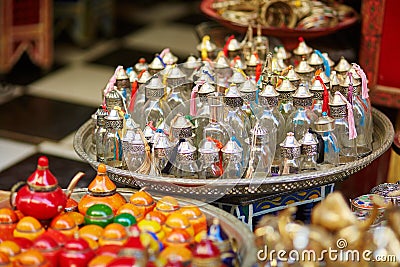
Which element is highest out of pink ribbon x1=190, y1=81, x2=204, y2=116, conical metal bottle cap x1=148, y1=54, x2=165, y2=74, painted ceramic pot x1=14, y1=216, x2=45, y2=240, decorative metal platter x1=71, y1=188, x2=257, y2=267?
conical metal bottle cap x1=148, y1=54, x2=165, y2=74

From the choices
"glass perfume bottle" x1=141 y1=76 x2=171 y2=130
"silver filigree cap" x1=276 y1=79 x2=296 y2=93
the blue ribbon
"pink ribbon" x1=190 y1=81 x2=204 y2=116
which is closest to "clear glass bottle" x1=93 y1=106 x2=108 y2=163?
"glass perfume bottle" x1=141 y1=76 x2=171 y2=130

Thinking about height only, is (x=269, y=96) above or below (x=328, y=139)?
above

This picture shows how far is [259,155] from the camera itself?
6.56 feet

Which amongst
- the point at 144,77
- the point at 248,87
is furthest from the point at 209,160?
the point at 144,77

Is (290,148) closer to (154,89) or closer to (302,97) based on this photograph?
(302,97)

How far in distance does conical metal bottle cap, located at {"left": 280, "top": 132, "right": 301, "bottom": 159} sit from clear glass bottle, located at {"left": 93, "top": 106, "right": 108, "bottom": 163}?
49 centimetres

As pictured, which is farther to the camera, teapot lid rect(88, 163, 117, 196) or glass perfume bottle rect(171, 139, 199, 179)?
glass perfume bottle rect(171, 139, 199, 179)

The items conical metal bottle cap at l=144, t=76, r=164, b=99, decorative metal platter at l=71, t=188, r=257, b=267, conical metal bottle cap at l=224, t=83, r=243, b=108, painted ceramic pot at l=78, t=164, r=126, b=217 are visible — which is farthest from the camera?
conical metal bottle cap at l=144, t=76, r=164, b=99

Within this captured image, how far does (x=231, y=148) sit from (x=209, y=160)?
6cm

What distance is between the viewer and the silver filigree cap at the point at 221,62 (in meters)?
2.36

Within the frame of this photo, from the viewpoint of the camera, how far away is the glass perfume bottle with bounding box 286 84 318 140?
2.10 meters

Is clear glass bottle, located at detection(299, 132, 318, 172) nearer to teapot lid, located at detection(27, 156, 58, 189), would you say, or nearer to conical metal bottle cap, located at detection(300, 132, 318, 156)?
conical metal bottle cap, located at detection(300, 132, 318, 156)

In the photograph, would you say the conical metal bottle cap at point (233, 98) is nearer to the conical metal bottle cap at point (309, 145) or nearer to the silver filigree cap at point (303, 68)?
the conical metal bottle cap at point (309, 145)

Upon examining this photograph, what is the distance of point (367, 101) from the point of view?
2268mm
